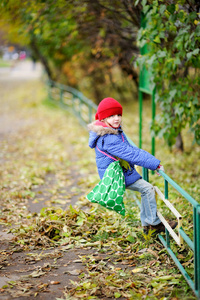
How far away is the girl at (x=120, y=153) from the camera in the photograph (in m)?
4.14

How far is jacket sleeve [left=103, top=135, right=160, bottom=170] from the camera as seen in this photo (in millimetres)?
4102

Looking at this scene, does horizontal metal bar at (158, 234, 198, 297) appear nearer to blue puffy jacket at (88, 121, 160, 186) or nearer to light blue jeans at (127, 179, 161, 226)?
light blue jeans at (127, 179, 161, 226)

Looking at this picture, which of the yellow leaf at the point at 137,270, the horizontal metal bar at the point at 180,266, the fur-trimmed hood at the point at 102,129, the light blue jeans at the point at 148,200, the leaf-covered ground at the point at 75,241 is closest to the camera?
the horizontal metal bar at the point at 180,266

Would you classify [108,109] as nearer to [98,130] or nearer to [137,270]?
[98,130]

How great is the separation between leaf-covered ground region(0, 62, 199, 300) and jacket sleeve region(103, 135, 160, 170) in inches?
18.4

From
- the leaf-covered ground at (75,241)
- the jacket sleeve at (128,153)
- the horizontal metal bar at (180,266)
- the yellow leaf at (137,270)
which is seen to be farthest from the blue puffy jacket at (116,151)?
the yellow leaf at (137,270)

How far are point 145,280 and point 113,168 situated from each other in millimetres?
1194

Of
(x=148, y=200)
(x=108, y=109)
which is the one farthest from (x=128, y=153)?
(x=148, y=200)

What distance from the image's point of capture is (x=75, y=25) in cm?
944

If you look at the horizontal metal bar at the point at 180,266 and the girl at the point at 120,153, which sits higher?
the girl at the point at 120,153

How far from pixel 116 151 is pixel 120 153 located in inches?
2.0

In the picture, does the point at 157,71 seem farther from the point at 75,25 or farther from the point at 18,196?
the point at 75,25

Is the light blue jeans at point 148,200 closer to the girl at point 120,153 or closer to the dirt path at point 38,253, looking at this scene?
the girl at point 120,153

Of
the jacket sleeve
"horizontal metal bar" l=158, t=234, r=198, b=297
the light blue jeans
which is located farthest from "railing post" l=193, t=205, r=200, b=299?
the light blue jeans
